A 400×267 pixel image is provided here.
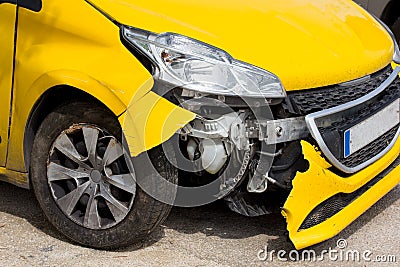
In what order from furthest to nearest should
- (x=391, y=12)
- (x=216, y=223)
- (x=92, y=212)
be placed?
1. (x=391, y=12)
2. (x=216, y=223)
3. (x=92, y=212)

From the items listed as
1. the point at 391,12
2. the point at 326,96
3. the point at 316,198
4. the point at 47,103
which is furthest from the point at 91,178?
the point at 391,12

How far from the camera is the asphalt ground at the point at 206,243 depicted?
12.6 ft

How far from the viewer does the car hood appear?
3658 mm

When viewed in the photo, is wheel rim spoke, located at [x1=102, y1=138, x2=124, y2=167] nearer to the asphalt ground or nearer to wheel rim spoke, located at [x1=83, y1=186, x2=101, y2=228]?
wheel rim spoke, located at [x1=83, y1=186, x2=101, y2=228]

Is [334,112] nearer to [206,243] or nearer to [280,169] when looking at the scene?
[280,169]

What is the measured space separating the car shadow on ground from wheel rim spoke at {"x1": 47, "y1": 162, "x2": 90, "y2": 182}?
36 centimetres

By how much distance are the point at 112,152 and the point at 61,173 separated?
1.17ft

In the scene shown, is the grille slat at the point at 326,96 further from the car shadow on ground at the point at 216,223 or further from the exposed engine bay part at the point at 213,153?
the car shadow on ground at the point at 216,223

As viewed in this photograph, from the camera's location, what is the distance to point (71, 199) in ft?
12.9

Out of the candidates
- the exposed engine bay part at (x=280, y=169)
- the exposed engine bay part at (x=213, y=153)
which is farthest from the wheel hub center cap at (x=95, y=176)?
the exposed engine bay part at (x=280, y=169)

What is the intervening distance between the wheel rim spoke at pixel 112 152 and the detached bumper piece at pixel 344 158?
0.86m

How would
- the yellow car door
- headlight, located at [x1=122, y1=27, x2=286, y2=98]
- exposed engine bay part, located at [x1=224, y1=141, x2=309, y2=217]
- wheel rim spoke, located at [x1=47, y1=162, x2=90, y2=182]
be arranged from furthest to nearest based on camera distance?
the yellow car door, wheel rim spoke, located at [x1=47, y1=162, x2=90, y2=182], exposed engine bay part, located at [x1=224, y1=141, x2=309, y2=217], headlight, located at [x1=122, y1=27, x2=286, y2=98]

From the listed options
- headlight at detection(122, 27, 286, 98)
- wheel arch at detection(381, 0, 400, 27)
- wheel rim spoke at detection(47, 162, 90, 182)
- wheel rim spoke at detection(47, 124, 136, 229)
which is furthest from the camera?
wheel arch at detection(381, 0, 400, 27)

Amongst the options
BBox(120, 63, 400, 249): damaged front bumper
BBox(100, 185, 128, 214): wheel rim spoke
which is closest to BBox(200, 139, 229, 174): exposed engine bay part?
BBox(120, 63, 400, 249): damaged front bumper
